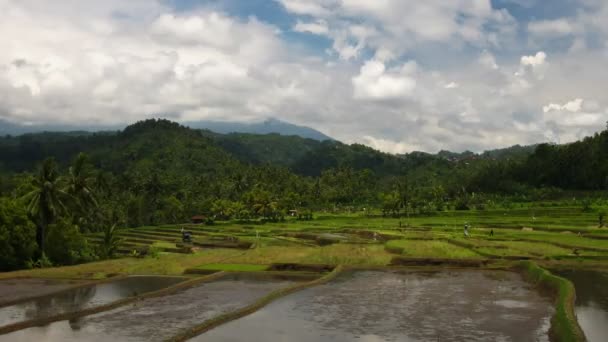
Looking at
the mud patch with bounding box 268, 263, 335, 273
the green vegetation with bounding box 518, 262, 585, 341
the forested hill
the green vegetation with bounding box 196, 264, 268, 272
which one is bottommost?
the green vegetation with bounding box 196, 264, 268, 272

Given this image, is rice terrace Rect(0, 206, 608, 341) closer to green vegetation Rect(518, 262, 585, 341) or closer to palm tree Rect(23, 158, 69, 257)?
green vegetation Rect(518, 262, 585, 341)

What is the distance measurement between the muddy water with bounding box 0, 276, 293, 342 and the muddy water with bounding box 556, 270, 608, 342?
14783 mm

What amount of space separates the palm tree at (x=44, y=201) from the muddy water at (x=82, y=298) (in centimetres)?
Result: 1221

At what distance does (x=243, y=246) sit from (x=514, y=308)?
3354 cm

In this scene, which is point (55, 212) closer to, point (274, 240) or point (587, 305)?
point (274, 240)

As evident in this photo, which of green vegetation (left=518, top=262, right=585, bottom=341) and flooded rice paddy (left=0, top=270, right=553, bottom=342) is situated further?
flooded rice paddy (left=0, top=270, right=553, bottom=342)

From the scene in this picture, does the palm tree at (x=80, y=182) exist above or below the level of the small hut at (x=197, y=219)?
above

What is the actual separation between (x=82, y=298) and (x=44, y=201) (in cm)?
1708

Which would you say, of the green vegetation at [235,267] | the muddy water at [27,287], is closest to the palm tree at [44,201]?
the muddy water at [27,287]

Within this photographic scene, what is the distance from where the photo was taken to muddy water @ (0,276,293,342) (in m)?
20.1

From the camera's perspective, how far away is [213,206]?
94.6 m

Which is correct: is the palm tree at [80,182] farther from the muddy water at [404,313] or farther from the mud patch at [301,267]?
the muddy water at [404,313]

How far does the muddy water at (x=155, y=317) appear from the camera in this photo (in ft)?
65.9

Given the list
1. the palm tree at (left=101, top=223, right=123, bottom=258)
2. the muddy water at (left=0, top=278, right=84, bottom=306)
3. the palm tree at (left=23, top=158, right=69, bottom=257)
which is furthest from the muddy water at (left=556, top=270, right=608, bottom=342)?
the palm tree at (left=23, top=158, right=69, bottom=257)
